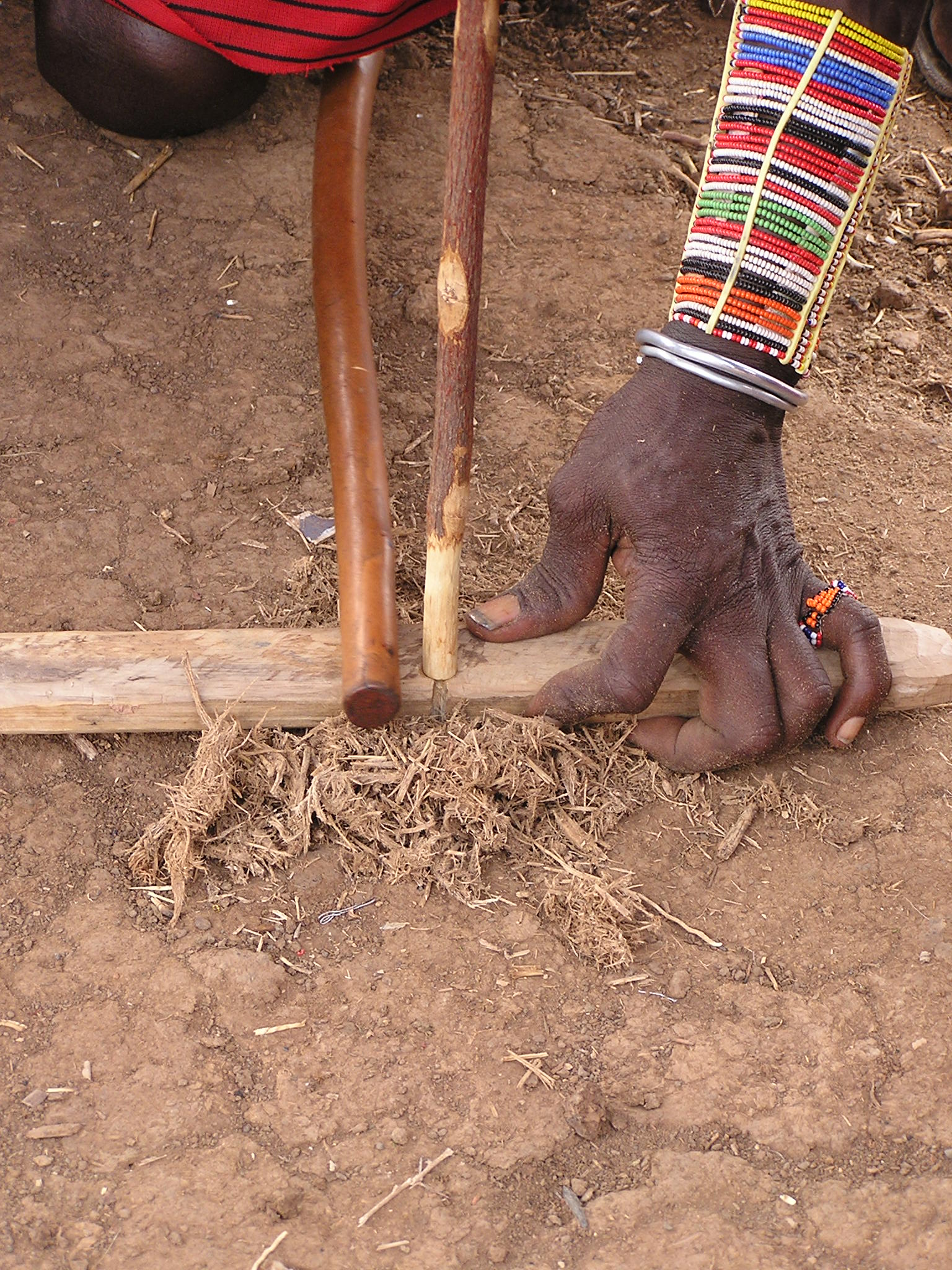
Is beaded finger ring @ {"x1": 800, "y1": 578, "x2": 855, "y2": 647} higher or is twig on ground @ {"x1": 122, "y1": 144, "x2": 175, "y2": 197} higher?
twig on ground @ {"x1": 122, "y1": 144, "x2": 175, "y2": 197}

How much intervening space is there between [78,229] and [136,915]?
6.39 feet

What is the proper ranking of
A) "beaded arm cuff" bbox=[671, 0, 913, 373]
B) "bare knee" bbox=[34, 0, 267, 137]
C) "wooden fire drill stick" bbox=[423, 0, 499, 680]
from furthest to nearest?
"bare knee" bbox=[34, 0, 267, 137] < "beaded arm cuff" bbox=[671, 0, 913, 373] < "wooden fire drill stick" bbox=[423, 0, 499, 680]

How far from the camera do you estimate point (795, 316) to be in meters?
1.84

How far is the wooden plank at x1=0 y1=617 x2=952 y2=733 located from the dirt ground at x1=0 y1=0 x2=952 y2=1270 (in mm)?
114

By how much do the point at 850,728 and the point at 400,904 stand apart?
827 mm

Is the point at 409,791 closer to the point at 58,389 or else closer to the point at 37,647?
the point at 37,647

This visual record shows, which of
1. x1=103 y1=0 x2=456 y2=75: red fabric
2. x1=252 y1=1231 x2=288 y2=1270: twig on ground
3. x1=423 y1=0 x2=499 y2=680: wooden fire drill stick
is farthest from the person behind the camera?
x1=103 y1=0 x2=456 y2=75: red fabric

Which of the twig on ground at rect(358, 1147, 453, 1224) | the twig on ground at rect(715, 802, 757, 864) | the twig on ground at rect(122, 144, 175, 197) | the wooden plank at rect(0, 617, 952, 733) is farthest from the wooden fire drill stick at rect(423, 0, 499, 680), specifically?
the twig on ground at rect(122, 144, 175, 197)

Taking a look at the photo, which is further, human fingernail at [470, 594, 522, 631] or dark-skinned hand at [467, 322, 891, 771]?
human fingernail at [470, 594, 522, 631]

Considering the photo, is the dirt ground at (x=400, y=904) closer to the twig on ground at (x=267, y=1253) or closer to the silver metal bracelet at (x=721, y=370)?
the twig on ground at (x=267, y=1253)

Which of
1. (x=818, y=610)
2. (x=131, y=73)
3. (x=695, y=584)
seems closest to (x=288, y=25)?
(x=131, y=73)

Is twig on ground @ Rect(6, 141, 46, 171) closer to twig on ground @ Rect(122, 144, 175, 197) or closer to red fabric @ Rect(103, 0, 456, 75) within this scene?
twig on ground @ Rect(122, 144, 175, 197)

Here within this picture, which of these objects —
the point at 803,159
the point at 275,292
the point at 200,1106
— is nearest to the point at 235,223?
the point at 275,292

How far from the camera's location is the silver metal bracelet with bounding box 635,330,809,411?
Result: 1875 mm
